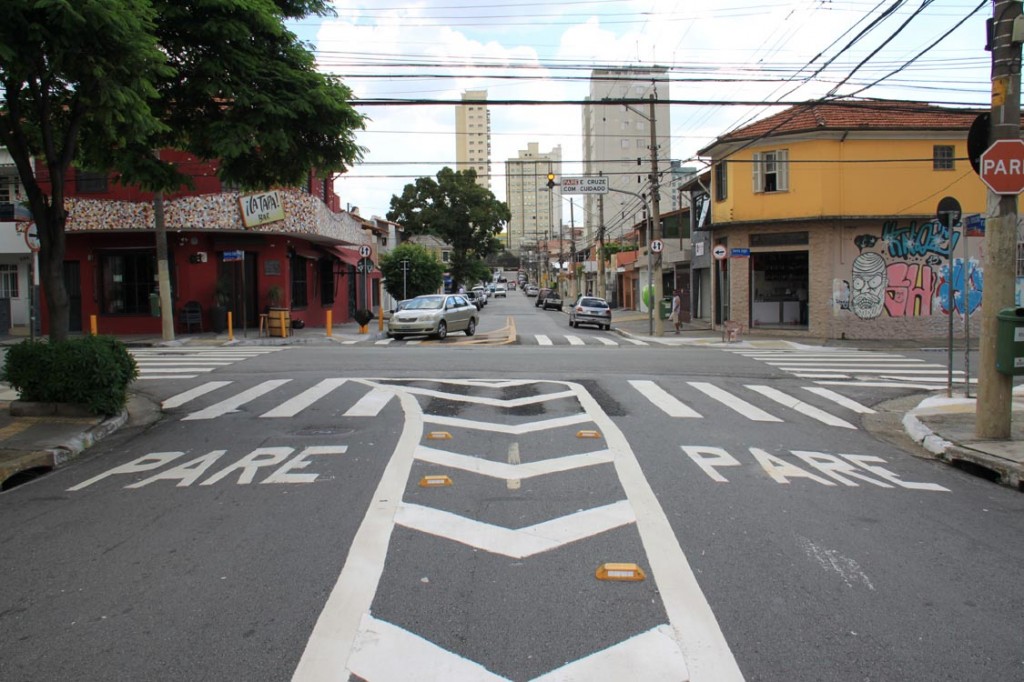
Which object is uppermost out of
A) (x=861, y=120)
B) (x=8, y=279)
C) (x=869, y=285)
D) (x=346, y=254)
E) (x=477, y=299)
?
(x=861, y=120)

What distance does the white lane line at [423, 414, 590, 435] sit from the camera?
32.8ft

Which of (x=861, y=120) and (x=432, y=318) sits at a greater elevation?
(x=861, y=120)

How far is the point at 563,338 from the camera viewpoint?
90.6ft

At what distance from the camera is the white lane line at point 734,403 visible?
37.5 feet

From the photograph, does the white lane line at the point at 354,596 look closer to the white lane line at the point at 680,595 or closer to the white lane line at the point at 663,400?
the white lane line at the point at 680,595

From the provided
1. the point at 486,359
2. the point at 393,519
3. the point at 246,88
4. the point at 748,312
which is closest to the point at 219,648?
the point at 393,519

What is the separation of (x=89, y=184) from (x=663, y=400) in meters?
23.1

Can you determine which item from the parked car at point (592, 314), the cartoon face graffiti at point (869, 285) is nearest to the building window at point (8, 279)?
the parked car at point (592, 314)

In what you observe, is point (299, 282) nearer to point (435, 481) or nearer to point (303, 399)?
point (303, 399)

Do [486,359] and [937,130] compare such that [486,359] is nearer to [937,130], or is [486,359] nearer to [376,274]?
[937,130]

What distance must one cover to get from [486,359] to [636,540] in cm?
1219

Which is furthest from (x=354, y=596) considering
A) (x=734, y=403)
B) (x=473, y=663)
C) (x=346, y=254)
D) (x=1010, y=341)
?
(x=346, y=254)

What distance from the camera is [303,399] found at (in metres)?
12.5

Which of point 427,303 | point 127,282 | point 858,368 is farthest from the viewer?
point 127,282
